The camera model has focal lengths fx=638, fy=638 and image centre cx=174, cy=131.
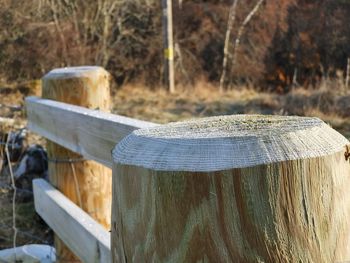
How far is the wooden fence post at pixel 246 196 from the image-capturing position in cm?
107

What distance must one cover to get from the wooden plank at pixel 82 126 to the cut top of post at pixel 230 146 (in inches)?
19.9

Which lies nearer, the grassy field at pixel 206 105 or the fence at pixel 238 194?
the fence at pixel 238 194

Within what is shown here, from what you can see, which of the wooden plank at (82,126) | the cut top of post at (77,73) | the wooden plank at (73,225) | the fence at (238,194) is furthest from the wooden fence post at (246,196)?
the cut top of post at (77,73)

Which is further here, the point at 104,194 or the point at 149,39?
the point at 149,39

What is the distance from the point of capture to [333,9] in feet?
78.5

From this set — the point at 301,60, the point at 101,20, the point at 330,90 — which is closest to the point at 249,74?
the point at 301,60

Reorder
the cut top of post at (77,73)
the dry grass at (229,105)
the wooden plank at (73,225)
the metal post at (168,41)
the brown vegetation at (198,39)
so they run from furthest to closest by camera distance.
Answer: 1. the metal post at (168,41)
2. the brown vegetation at (198,39)
3. the dry grass at (229,105)
4. the cut top of post at (77,73)
5. the wooden plank at (73,225)

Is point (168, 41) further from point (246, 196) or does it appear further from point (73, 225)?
point (246, 196)

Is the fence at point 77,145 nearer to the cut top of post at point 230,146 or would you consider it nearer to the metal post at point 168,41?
the cut top of post at point 230,146

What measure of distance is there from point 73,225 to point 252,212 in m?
1.71

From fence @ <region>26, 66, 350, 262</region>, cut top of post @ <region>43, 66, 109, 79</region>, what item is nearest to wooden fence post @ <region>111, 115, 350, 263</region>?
fence @ <region>26, 66, 350, 262</region>

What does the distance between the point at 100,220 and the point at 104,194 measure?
136mm

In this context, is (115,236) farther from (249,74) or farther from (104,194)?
(249,74)

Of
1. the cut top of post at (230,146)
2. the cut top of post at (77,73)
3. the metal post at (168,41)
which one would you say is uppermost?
the cut top of post at (230,146)
